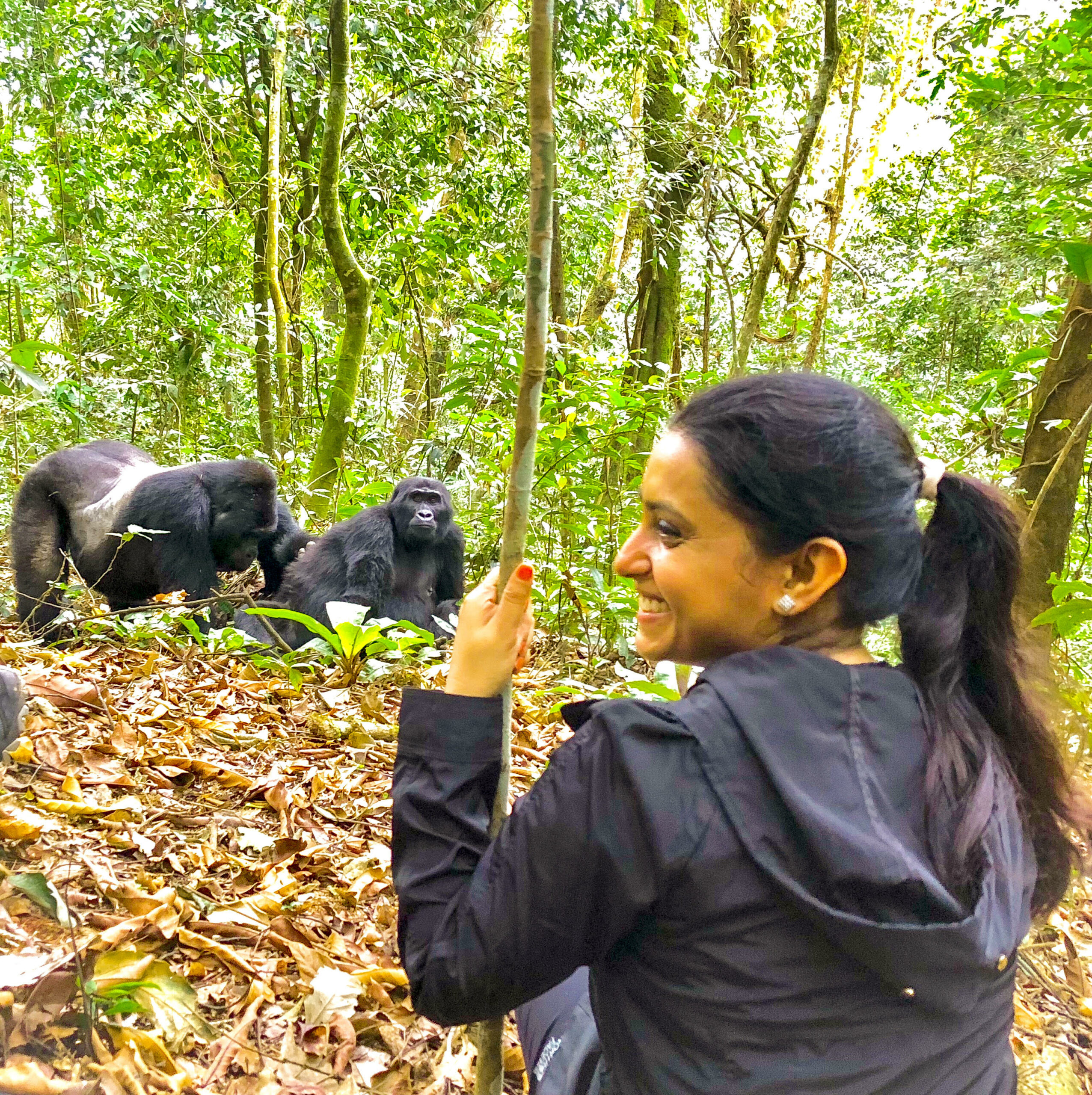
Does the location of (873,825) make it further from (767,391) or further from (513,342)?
(513,342)

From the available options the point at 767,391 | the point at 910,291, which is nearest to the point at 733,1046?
the point at 767,391

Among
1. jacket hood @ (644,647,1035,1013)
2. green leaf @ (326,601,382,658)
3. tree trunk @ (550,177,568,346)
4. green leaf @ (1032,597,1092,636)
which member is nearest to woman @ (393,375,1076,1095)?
→ jacket hood @ (644,647,1035,1013)

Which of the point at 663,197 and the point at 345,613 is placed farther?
the point at 663,197

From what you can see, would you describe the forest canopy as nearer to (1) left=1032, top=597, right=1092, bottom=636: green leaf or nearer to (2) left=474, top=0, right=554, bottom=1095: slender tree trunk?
(1) left=1032, top=597, right=1092, bottom=636: green leaf

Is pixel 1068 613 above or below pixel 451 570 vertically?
above

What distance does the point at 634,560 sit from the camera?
4.78 feet

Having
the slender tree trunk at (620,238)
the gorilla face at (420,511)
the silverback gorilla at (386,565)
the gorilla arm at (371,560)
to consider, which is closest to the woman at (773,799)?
the silverback gorilla at (386,565)

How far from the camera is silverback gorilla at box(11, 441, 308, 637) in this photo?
6.04m

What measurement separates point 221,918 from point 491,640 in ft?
4.37

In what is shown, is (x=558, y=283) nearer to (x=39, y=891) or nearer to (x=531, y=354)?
(x=531, y=354)

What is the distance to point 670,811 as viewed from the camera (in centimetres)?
105

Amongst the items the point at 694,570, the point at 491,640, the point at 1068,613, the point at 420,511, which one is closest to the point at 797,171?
the point at 420,511

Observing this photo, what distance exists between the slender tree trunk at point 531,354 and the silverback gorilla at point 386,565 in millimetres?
4247

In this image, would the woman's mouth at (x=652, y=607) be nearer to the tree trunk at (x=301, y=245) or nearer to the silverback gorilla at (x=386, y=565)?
the silverback gorilla at (x=386, y=565)
